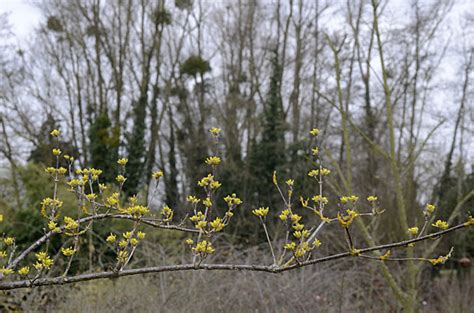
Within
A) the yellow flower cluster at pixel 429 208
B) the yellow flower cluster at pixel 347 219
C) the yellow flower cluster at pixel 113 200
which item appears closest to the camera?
the yellow flower cluster at pixel 347 219

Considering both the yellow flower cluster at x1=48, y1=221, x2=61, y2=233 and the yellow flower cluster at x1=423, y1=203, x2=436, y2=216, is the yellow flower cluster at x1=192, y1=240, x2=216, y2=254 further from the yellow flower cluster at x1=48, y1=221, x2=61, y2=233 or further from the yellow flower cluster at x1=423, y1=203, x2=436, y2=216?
the yellow flower cluster at x1=423, y1=203, x2=436, y2=216

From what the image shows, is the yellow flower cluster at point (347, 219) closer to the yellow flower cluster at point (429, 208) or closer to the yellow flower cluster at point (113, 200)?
the yellow flower cluster at point (429, 208)

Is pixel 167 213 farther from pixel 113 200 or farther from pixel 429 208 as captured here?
pixel 429 208

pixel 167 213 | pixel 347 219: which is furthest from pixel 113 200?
pixel 347 219

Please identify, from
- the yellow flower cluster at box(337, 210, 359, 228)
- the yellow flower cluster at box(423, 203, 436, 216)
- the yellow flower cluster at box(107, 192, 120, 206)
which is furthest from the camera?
the yellow flower cluster at box(107, 192, 120, 206)

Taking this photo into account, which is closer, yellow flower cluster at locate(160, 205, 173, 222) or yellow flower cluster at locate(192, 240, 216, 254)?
yellow flower cluster at locate(192, 240, 216, 254)

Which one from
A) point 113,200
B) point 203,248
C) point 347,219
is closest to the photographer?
point 347,219

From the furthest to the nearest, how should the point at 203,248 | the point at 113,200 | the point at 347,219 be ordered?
the point at 113,200 → the point at 203,248 → the point at 347,219

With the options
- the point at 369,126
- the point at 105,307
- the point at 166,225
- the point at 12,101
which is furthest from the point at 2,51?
the point at 166,225

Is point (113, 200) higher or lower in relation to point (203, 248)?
higher

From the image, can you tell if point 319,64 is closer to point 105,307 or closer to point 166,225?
point 105,307

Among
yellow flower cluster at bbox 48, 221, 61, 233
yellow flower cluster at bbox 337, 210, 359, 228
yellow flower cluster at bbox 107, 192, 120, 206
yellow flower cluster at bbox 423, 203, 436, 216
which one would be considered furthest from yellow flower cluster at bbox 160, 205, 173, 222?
yellow flower cluster at bbox 423, 203, 436, 216

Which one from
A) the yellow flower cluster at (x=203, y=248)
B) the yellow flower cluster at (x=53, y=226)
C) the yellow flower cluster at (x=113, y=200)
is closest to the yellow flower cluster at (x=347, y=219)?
the yellow flower cluster at (x=203, y=248)

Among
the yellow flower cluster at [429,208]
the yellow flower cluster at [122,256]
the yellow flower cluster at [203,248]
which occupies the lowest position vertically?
the yellow flower cluster at [122,256]
